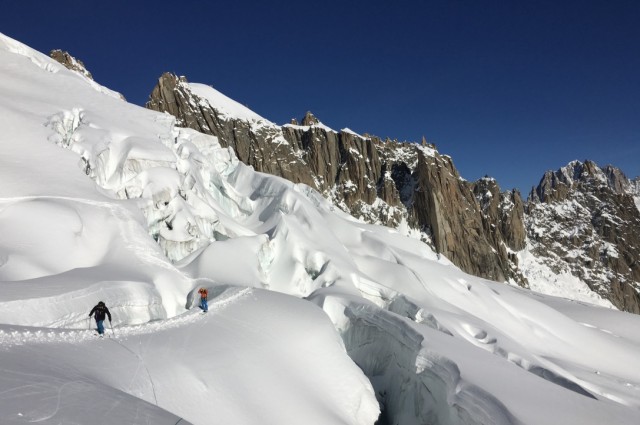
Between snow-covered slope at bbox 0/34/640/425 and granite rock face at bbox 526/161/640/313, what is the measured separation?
401 ft

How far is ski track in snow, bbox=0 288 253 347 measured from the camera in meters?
10.1

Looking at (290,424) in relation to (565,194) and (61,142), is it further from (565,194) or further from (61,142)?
(565,194)

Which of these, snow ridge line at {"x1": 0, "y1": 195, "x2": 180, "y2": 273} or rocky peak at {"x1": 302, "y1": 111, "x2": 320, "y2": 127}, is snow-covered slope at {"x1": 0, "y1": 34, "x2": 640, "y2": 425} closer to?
snow ridge line at {"x1": 0, "y1": 195, "x2": 180, "y2": 273}

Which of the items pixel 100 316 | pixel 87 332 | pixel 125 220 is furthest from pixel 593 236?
pixel 87 332

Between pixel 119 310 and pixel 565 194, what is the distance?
198 metres

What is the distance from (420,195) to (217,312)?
10270 centimetres

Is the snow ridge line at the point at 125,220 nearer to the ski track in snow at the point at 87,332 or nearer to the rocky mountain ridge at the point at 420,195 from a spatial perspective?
the ski track in snow at the point at 87,332

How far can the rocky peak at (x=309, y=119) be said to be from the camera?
11574 centimetres

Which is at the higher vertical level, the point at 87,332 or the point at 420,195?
the point at 420,195

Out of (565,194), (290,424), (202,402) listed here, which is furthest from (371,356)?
(565,194)

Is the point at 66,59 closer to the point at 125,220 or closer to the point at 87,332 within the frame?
the point at 125,220

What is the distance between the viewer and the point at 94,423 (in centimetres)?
674

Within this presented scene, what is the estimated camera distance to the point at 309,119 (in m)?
116

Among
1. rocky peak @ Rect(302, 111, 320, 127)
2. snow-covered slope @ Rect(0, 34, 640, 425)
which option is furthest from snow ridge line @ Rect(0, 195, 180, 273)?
rocky peak @ Rect(302, 111, 320, 127)
